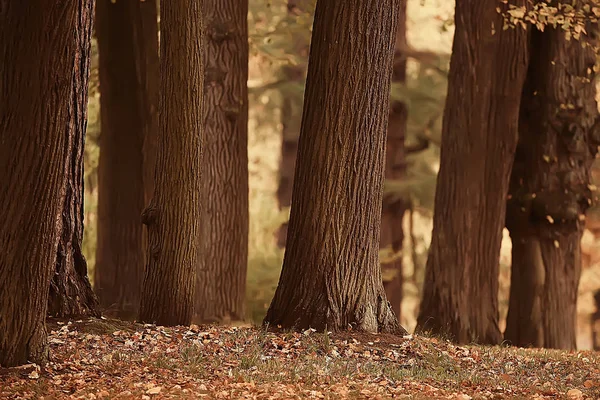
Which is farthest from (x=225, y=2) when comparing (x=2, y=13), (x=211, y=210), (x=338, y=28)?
(x=2, y=13)

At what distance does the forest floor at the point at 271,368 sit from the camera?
661 centimetres

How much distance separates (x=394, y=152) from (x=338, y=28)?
36.6 feet

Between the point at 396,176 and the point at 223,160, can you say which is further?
the point at 396,176

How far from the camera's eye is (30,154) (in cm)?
659

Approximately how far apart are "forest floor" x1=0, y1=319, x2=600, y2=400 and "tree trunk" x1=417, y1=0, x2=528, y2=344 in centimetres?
323

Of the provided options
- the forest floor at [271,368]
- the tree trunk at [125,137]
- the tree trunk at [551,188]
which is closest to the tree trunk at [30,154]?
the forest floor at [271,368]

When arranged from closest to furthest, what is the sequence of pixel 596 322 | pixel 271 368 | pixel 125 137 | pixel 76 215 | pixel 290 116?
1. pixel 271 368
2. pixel 76 215
3. pixel 125 137
4. pixel 290 116
5. pixel 596 322

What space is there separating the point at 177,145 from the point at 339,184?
1499 mm

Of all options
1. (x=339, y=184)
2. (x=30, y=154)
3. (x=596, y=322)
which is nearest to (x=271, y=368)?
(x=339, y=184)

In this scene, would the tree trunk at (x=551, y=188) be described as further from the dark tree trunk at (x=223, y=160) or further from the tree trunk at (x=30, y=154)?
the tree trunk at (x=30, y=154)

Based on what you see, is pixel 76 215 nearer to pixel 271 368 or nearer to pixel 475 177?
pixel 271 368

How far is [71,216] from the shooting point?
28.3 ft

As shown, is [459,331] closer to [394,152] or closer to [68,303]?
[68,303]

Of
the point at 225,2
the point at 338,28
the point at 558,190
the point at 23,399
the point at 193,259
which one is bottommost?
the point at 23,399
